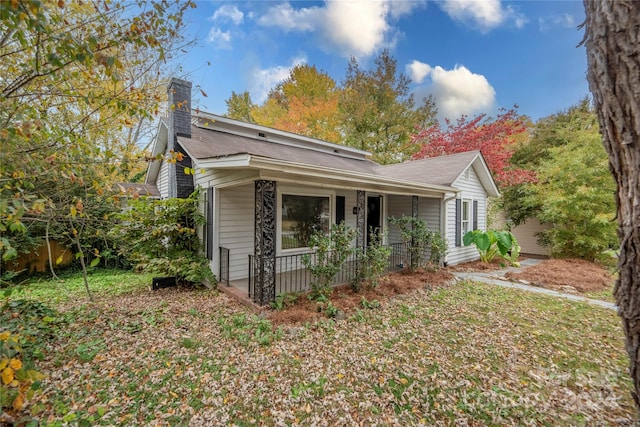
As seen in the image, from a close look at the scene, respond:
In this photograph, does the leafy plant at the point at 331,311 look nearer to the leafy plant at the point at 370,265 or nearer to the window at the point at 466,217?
the leafy plant at the point at 370,265

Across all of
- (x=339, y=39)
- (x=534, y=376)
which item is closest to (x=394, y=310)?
(x=534, y=376)

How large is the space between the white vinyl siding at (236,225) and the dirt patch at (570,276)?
7326mm

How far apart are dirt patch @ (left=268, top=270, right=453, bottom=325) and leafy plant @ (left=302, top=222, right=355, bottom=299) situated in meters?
0.28

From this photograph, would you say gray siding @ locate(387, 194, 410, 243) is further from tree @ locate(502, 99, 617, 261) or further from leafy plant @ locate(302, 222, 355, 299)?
tree @ locate(502, 99, 617, 261)

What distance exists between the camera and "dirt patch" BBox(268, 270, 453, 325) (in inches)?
175

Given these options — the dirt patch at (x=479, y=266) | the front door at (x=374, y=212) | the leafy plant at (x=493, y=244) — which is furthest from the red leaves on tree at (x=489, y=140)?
the front door at (x=374, y=212)

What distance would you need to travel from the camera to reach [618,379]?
117 inches

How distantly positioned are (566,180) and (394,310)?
9519mm

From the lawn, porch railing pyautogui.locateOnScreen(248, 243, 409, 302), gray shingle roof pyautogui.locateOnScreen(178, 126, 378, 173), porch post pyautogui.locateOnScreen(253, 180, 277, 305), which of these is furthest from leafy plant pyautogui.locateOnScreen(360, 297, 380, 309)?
gray shingle roof pyautogui.locateOnScreen(178, 126, 378, 173)

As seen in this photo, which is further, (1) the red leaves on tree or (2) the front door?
(1) the red leaves on tree

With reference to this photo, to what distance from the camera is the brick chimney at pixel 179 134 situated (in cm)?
683

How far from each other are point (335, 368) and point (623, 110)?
3.32 m

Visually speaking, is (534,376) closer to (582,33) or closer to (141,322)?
(582,33)

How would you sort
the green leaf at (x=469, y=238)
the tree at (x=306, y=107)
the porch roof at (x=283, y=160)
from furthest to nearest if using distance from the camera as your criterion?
the tree at (x=306, y=107), the green leaf at (x=469, y=238), the porch roof at (x=283, y=160)
